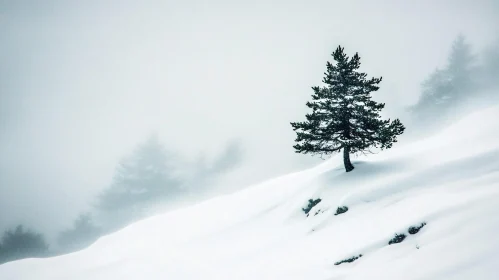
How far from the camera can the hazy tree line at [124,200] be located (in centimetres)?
5166

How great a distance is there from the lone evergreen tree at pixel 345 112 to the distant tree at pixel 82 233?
2225 inches

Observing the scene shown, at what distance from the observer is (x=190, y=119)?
118 m

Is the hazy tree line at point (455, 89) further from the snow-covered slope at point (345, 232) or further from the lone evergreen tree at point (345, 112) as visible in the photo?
the lone evergreen tree at point (345, 112)

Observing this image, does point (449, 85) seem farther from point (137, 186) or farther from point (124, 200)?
point (124, 200)

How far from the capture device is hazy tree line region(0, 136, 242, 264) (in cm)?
5166

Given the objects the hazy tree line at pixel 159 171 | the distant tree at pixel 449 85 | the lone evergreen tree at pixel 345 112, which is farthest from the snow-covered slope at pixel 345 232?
the distant tree at pixel 449 85

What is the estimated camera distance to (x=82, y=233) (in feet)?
181

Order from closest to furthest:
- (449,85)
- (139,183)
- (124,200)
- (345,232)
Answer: (345,232)
(449,85)
(139,183)
(124,200)

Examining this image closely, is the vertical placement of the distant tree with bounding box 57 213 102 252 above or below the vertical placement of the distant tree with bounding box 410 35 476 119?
below

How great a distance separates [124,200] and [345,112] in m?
51.3

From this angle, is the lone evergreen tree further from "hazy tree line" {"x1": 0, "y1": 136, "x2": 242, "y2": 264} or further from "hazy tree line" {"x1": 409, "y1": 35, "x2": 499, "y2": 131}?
"hazy tree line" {"x1": 0, "y1": 136, "x2": 242, "y2": 264}

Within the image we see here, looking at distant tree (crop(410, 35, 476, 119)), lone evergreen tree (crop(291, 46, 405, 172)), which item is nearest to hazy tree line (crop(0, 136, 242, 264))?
lone evergreen tree (crop(291, 46, 405, 172))

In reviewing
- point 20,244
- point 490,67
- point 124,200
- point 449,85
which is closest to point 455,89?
point 449,85

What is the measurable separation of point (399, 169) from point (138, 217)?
50895 millimetres
